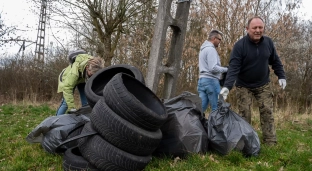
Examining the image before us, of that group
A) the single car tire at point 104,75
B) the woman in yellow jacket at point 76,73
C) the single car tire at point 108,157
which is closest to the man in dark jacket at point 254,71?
the single car tire at point 104,75

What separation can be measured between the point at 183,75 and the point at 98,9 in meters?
5.73

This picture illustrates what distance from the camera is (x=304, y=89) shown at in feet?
64.7

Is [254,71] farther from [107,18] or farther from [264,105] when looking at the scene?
[107,18]

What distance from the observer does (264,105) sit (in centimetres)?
522

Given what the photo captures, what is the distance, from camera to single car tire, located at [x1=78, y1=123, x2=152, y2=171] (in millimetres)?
3381

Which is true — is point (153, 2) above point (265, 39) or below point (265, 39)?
above

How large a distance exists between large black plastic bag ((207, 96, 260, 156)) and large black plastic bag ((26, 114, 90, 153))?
5.99 ft

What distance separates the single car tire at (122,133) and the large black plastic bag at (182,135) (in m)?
0.64

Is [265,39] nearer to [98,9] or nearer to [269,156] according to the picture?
[269,156]

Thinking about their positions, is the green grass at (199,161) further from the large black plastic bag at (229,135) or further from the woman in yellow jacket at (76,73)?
the woman in yellow jacket at (76,73)

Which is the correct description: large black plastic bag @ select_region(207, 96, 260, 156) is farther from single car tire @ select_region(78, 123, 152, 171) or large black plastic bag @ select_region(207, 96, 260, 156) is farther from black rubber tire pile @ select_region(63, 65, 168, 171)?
single car tire @ select_region(78, 123, 152, 171)

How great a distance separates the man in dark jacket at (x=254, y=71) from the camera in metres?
4.98

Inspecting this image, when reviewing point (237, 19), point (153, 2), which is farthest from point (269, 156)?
point (153, 2)

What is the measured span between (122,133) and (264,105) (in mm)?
Answer: 2861
